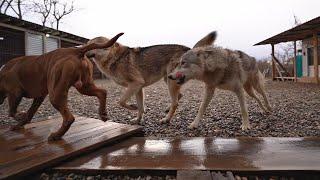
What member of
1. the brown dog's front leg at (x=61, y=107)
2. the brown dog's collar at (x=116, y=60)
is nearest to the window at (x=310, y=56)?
the brown dog's collar at (x=116, y=60)

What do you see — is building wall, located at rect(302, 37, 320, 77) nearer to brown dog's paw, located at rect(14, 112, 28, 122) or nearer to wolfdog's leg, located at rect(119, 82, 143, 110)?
wolfdog's leg, located at rect(119, 82, 143, 110)

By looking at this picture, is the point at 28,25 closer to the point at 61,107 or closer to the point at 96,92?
the point at 96,92

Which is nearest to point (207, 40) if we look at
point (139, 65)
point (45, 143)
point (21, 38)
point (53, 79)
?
point (139, 65)

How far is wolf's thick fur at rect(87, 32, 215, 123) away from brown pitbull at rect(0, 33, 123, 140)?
147 centimetres

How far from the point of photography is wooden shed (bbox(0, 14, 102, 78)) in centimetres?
1778

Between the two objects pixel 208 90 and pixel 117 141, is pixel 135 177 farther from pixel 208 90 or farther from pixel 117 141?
pixel 208 90

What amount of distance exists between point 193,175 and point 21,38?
2006cm

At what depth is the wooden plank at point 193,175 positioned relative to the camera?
7.27ft

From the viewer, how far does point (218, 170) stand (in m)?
2.37

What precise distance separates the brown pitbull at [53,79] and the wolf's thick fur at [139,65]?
1473 mm

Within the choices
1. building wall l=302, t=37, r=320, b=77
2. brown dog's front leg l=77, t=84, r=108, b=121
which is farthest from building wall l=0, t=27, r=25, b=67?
building wall l=302, t=37, r=320, b=77

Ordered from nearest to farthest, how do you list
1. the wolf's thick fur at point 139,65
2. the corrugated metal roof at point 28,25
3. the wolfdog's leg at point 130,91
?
the wolfdog's leg at point 130,91 → the wolf's thick fur at point 139,65 → the corrugated metal roof at point 28,25

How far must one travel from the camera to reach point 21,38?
19906mm

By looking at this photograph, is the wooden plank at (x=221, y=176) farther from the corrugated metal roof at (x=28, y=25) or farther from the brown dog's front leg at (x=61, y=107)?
the corrugated metal roof at (x=28, y=25)
